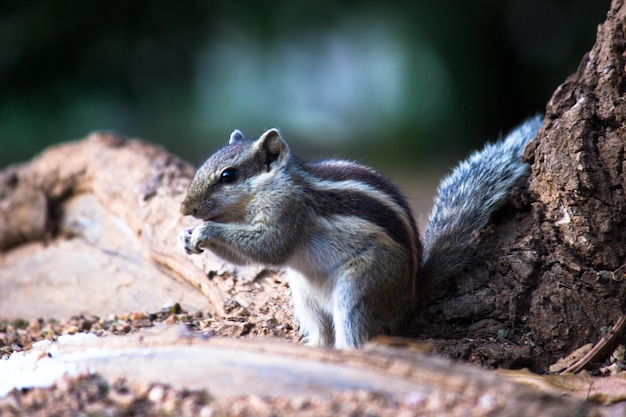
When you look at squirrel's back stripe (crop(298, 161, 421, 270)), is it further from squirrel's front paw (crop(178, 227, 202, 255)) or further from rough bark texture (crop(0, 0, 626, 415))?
squirrel's front paw (crop(178, 227, 202, 255))

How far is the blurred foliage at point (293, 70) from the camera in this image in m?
14.6

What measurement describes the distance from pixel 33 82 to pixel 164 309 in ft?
33.9

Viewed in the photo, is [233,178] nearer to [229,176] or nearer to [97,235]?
[229,176]

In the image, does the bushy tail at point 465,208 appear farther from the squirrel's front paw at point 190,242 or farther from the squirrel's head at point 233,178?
the squirrel's front paw at point 190,242

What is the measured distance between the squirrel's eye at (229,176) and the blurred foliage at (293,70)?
961cm

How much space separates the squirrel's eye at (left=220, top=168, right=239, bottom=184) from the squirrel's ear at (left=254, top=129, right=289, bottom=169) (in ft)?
0.66

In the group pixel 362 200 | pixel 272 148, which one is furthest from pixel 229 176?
pixel 362 200

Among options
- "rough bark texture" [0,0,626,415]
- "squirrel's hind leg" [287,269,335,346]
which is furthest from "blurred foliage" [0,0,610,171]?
"squirrel's hind leg" [287,269,335,346]

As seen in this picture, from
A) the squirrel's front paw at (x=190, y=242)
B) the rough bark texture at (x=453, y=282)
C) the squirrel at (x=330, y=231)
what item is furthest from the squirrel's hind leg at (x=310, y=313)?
the squirrel's front paw at (x=190, y=242)

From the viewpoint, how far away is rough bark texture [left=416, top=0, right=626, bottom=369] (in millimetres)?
4500

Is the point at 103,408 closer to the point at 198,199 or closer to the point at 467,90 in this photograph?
the point at 198,199

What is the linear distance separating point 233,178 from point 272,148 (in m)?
0.31

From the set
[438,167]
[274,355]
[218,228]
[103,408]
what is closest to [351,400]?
[274,355]

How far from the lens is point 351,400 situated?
2.95 metres
